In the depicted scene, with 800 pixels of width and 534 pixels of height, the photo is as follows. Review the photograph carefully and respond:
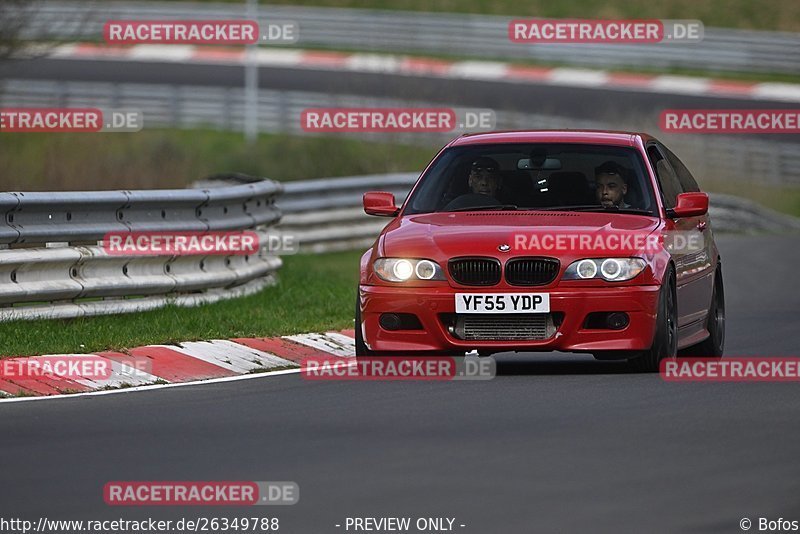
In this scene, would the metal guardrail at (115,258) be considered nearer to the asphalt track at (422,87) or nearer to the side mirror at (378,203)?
the side mirror at (378,203)

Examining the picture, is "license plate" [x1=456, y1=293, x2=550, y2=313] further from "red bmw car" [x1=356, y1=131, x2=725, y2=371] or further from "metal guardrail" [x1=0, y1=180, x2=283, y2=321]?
"metal guardrail" [x1=0, y1=180, x2=283, y2=321]

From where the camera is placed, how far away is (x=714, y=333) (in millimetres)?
13664

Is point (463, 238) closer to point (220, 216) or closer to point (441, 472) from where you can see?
point (441, 472)

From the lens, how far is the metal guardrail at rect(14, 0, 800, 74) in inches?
1843

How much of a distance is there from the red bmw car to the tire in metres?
0.57

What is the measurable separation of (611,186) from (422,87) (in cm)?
2818

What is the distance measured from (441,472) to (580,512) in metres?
1.03

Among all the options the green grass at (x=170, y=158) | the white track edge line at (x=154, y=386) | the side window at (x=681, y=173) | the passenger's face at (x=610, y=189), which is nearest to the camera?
the white track edge line at (x=154, y=386)

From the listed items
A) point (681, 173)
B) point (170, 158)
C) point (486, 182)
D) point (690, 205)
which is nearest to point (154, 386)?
point (486, 182)

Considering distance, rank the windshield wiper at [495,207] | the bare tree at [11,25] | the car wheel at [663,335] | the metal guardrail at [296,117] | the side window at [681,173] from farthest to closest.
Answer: the metal guardrail at [296,117] < the bare tree at [11,25] < the side window at [681,173] < the windshield wiper at [495,207] < the car wheel at [663,335]

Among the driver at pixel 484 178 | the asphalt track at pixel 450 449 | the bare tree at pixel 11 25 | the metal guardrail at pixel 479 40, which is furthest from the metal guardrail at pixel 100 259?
the metal guardrail at pixel 479 40

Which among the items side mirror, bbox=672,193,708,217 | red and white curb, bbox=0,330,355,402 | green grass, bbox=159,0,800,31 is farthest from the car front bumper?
green grass, bbox=159,0,800,31

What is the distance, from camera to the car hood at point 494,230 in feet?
39.0

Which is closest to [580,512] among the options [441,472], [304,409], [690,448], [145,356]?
[441,472]
